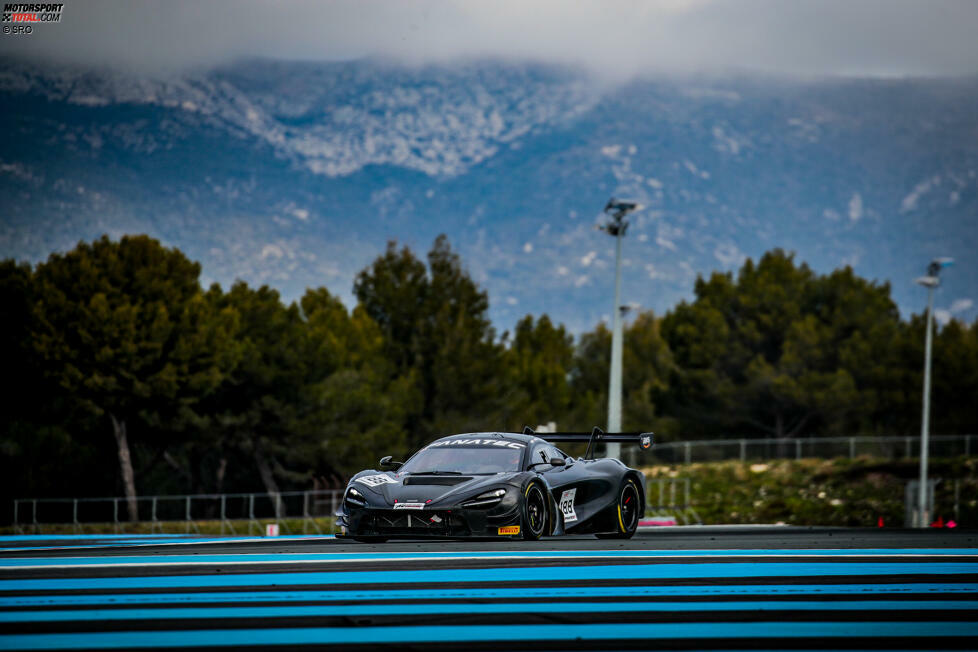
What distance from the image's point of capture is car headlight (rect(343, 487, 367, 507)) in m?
12.9

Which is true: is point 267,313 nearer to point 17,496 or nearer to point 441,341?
point 441,341

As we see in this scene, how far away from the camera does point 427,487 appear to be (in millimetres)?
12852

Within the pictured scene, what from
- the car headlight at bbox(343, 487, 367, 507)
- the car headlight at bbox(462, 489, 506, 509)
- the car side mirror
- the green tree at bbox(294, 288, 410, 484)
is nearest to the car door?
the car headlight at bbox(462, 489, 506, 509)

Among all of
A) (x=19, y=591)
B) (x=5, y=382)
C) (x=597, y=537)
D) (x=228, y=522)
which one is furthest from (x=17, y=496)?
Answer: (x=19, y=591)

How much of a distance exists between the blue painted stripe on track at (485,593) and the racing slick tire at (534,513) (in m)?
4.62

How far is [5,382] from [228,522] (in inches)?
541

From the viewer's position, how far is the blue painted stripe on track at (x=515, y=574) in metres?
8.54

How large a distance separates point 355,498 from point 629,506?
384 centimetres

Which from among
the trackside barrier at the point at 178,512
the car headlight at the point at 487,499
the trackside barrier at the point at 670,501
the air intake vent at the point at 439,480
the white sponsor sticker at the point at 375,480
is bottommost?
the trackside barrier at the point at 178,512

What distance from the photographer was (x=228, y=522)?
3994cm

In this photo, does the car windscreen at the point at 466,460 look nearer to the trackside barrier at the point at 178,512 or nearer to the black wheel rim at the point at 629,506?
the black wheel rim at the point at 629,506

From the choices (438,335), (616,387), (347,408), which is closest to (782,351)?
(438,335)

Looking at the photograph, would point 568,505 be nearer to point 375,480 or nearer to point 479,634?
point 375,480

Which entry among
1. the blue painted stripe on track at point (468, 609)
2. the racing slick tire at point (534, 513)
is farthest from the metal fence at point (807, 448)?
the blue painted stripe on track at point (468, 609)
